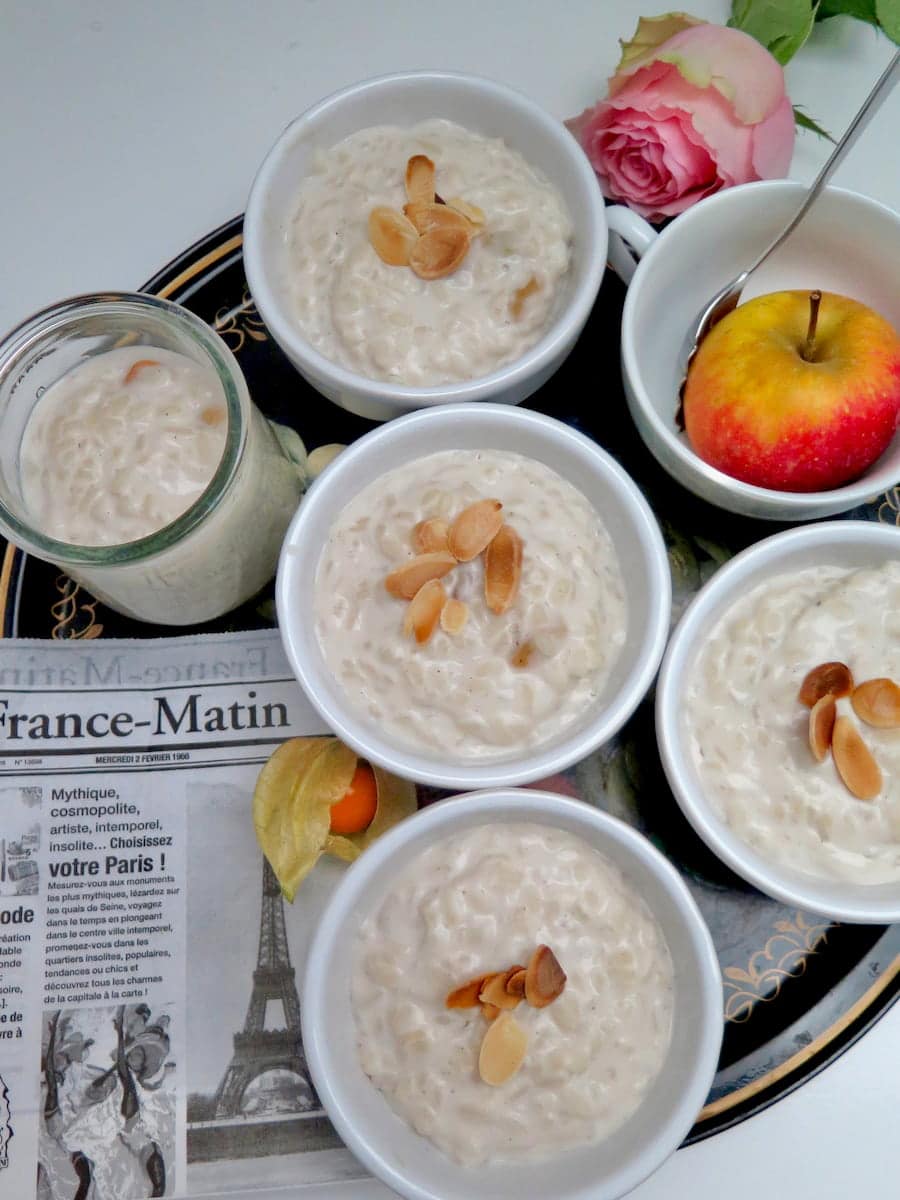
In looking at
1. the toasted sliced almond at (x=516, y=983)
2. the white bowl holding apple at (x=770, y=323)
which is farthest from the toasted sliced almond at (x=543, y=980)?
the white bowl holding apple at (x=770, y=323)

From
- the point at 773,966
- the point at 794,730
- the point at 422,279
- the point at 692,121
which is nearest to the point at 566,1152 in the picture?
the point at 773,966

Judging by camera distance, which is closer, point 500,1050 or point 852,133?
point 500,1050

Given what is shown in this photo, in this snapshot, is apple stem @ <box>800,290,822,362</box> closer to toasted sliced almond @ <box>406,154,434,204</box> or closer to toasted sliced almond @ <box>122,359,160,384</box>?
toasted sliced almond @ <box>406,154,434,204</box>

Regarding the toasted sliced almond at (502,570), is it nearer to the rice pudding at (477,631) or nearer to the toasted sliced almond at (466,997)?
the rice pudding at (477,631)

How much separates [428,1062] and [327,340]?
610 mm

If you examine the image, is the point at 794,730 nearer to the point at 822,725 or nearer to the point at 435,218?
the point at 822,725

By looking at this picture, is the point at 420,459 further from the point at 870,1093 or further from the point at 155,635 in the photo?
the point at 870,1093

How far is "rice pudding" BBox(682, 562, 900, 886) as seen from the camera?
84 cm

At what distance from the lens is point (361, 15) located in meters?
1.20

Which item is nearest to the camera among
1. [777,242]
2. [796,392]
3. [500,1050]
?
[500,1050]

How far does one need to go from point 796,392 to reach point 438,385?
30cm

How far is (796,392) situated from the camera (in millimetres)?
912

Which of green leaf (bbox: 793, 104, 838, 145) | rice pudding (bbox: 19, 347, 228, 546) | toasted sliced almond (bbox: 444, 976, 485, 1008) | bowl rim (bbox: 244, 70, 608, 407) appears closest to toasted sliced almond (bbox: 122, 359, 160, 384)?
rice pudding (bbox: 19, 347, 228, 546)

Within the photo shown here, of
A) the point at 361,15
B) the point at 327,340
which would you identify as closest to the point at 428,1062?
the point at 327,340
